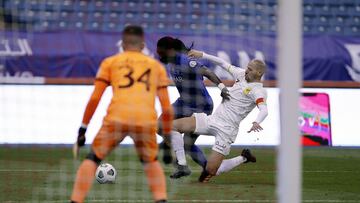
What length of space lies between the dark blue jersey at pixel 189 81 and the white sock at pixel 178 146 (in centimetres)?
61

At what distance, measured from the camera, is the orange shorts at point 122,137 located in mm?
7898

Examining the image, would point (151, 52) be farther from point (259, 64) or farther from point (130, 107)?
point (130, 107)

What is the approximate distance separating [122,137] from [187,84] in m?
3.91

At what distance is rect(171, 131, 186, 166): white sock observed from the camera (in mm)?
11344

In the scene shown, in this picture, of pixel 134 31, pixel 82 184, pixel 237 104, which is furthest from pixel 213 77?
pixel 82 184

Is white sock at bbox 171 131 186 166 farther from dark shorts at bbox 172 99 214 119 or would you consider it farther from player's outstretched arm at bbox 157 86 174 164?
player's outstretched arm at bbox 157 86 174 164

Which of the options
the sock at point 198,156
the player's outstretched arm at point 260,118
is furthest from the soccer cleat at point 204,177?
the player's outstretched arm at point 260,118

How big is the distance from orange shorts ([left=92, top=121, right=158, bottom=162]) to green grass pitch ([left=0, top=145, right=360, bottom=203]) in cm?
152

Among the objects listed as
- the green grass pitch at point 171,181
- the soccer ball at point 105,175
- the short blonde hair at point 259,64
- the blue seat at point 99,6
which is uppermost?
the blue seat at point 99,6

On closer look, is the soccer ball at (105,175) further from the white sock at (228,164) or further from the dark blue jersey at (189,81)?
the dark blue jersey at (189,81)

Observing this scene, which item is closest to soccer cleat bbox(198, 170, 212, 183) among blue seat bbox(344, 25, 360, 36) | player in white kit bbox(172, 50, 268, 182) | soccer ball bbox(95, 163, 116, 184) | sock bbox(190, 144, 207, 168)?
player in white kit bbox(172, 50, 268, 182)

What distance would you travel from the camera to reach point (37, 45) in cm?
1228

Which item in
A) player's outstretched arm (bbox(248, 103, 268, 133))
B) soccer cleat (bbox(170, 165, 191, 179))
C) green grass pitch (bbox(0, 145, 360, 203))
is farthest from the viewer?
soccer cleat (bbox(170, 165, 191, 179))

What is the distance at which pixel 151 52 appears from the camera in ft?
56.0
